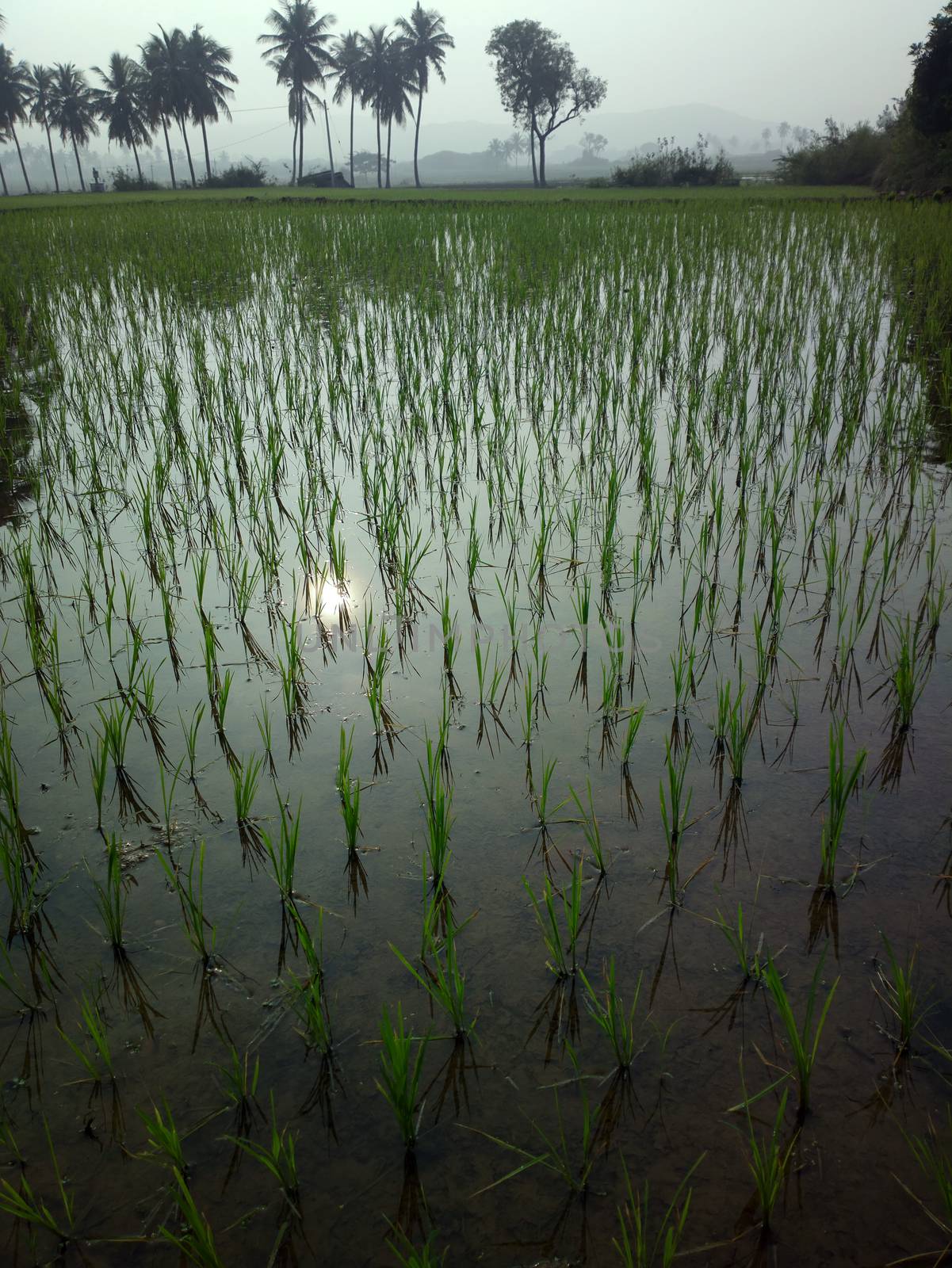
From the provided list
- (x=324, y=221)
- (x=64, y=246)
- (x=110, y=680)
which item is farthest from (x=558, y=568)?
(x=324, y=221)

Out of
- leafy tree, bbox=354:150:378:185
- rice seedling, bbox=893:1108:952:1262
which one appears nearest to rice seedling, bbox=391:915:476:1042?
rice seedling, bbox=893:1108:952:1262

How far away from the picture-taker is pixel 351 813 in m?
1.82

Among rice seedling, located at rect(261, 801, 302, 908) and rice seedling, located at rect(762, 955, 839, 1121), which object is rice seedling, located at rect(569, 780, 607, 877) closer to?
rice seedling, located at rect(762, 955, 839, 1121)

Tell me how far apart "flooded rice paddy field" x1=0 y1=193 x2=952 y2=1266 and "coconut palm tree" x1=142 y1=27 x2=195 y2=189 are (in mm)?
51234

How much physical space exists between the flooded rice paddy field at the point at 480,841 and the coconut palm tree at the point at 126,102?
5449 cm

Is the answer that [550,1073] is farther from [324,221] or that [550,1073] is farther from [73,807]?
[324,221]

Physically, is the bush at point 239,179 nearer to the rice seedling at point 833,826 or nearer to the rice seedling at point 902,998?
the rice seedling at point 833,826

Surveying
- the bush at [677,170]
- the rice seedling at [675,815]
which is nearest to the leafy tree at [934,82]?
the bush at [677,170]

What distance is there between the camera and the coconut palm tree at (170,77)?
4638 centimetres

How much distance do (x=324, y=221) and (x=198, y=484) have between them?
42.9 feet

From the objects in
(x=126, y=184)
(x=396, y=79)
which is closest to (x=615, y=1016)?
(x=126, y=184)

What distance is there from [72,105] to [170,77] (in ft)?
35.4

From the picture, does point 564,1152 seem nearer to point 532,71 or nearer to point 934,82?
point 934,82

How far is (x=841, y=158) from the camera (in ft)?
81.3
